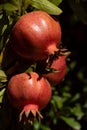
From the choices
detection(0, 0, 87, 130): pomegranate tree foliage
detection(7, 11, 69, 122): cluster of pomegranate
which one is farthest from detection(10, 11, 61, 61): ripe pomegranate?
detection(0, 0, 87, 130): pomegranate tree foliage

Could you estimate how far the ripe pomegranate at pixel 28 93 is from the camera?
1.52m

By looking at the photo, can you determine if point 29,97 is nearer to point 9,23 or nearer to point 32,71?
point 32,71

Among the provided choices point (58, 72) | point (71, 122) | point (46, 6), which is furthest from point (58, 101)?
point (46, 6)

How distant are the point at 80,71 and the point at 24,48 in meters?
1.61

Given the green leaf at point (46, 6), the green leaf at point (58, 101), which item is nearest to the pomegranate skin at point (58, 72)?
the green leaf at point (46, 6)

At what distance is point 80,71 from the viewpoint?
3084mm

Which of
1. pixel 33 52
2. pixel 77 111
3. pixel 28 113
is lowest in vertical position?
pixel 77 111

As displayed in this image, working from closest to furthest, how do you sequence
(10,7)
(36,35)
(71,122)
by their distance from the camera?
(36,35) < (10,7) < (71,122)

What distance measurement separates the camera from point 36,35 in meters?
1.48

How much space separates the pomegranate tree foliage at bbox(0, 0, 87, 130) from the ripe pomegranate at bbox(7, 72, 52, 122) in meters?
0.10

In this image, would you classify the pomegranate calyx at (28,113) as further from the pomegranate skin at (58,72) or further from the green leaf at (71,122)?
the green leaf at (71,122)

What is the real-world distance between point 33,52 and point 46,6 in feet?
0.70

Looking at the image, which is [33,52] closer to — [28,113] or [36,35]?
[36,35]

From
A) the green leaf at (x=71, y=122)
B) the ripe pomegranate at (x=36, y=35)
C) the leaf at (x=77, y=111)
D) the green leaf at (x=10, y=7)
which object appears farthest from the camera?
the leaf at (x=77, y=111)
